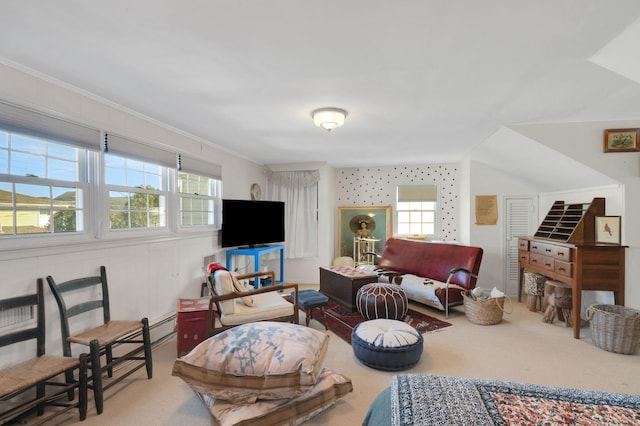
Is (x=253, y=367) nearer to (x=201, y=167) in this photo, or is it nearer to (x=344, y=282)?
(x=344, y=282)

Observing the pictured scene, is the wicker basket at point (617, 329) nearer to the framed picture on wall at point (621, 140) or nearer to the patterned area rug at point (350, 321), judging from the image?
the patterned area rug at point (350, 321)

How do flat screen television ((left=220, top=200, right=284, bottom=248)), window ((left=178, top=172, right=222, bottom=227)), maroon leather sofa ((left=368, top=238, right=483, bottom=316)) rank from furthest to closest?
flat screen television ((left=220, top=200, right=284, bottom=248)), maroon leather sofa ((left=368, top=238, right=483, bottom=316)), window ((left=178, top=172, right=222, bottom=227))

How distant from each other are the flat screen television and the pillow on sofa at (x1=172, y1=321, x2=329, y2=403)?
2.38 metres

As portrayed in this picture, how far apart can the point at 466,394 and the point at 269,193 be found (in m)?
4.89

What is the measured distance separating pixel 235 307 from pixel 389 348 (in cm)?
140

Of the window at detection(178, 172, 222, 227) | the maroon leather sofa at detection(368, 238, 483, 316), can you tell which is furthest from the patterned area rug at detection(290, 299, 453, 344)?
the window at detection(178, 172, 222, 227)

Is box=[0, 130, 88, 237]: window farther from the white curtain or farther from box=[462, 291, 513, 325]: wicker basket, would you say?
box=[462, 291, 513, 325]: wicker basket

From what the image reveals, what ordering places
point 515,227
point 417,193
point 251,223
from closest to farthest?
point 251,223, point 515,227, point 417,193

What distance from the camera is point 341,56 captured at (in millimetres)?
1824

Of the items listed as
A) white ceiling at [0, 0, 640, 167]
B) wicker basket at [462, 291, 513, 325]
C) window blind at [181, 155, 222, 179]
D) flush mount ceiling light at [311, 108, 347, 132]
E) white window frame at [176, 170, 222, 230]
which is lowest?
wicker basket at [462, 291, 513, 325]

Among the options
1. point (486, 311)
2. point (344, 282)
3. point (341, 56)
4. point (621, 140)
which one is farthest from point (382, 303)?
point (621, 140)

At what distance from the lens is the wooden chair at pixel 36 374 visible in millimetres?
1622

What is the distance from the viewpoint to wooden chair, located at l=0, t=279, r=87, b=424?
1.62 metres

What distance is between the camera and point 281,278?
5.02 m
